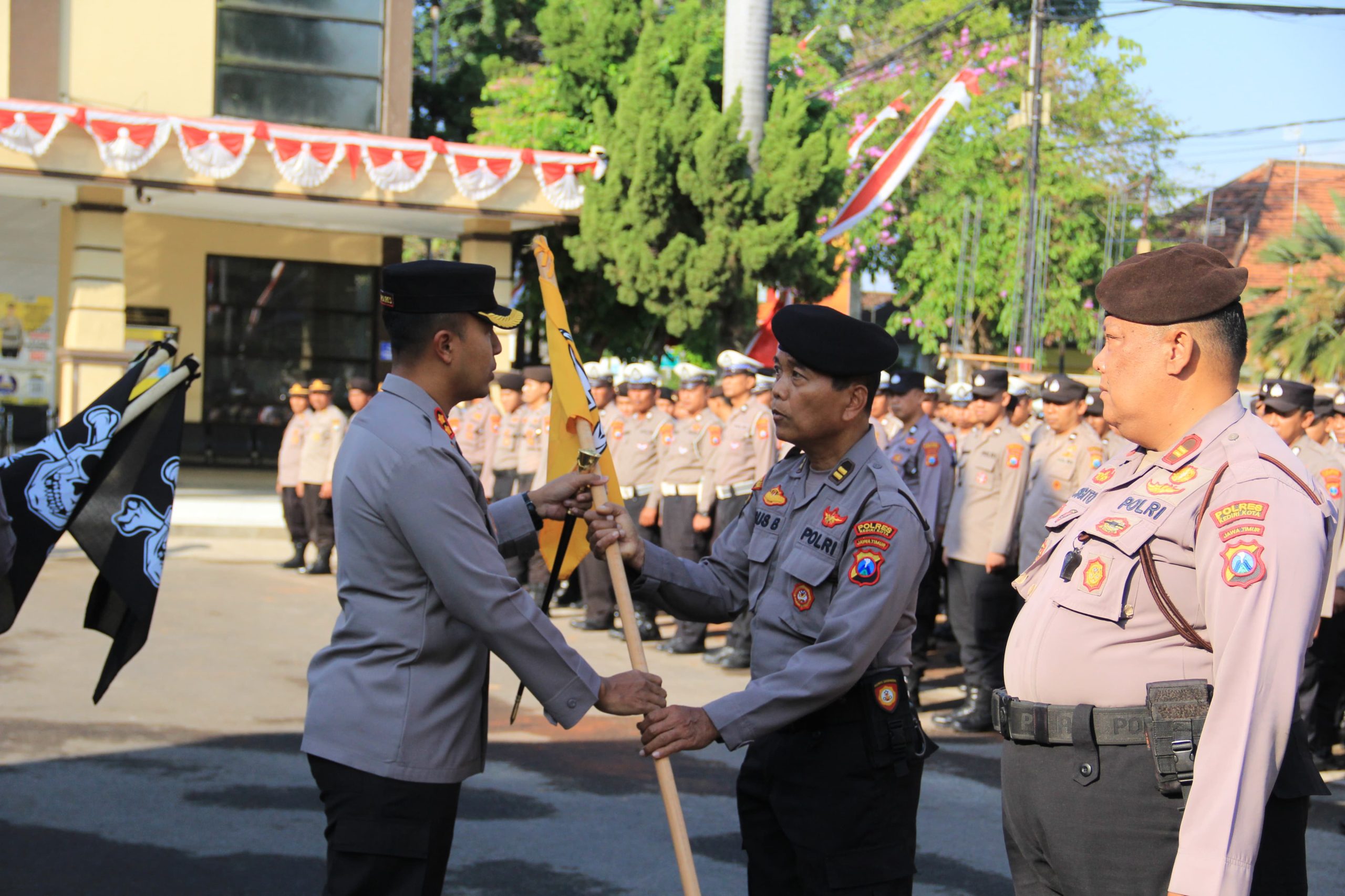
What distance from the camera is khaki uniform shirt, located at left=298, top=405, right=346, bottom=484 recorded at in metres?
13.1

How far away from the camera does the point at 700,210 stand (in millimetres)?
15242

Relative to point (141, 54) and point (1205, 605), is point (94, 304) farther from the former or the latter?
point (1205, 605)

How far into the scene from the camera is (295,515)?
13.4 m

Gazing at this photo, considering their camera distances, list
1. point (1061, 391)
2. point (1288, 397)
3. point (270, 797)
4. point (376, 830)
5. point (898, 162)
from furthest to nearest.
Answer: point (898, 162) < point (1061, 391) < point (1288, 397) < point (270, 797) < point (376, 830)

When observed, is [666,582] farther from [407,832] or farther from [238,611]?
[238,611]

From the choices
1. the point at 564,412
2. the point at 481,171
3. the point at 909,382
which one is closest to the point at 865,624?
the point at 564,412

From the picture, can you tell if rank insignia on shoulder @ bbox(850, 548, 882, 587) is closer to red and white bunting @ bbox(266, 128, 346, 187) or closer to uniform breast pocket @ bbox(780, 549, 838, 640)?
uniform breast pocket @ bbox(780, 549, 838, 640)

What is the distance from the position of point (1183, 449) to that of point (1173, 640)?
→ 1.23ft

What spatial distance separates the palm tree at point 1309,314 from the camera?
15.7 meters

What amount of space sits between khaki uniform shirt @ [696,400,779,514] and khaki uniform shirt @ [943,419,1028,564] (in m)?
1.86

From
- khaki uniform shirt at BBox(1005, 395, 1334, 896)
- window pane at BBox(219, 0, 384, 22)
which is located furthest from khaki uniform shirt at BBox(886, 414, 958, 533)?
window pane at BBox(219, 0, 384, 22)

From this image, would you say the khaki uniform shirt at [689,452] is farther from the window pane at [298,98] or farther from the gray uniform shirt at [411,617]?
→ the window pane at [298,98]

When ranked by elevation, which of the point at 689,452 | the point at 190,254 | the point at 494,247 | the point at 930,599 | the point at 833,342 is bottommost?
the point at 930,599

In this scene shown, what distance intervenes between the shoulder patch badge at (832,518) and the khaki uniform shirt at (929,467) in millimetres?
5839
